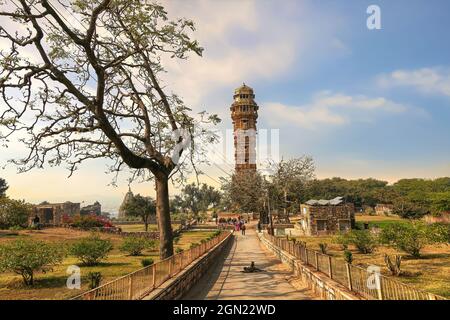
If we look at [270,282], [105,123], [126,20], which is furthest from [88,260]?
[126,20]

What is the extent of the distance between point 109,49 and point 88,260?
39.9ft

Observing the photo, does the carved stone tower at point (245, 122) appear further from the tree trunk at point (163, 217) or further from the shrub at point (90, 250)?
the tree trunk at point (163, 217)

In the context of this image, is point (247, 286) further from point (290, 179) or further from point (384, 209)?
point (384, 209)

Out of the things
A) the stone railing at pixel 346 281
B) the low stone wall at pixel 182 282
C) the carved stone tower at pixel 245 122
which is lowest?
the low stone wall at pixel 182 282

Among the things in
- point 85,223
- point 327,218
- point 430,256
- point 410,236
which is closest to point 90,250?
point 410,236

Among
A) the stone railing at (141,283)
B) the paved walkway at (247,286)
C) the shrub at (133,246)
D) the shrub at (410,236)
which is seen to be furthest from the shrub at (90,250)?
the shrub at (410,236)

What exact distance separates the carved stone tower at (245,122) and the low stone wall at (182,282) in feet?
208

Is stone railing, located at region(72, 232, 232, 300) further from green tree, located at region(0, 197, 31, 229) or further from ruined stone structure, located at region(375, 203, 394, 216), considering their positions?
ruined stone structure, located at region(375, 203, 394, 216)

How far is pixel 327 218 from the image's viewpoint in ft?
141

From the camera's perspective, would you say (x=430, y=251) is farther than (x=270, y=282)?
Yes

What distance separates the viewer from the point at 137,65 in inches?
597

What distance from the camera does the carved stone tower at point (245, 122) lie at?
81.0m

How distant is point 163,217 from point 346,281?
9.23m
